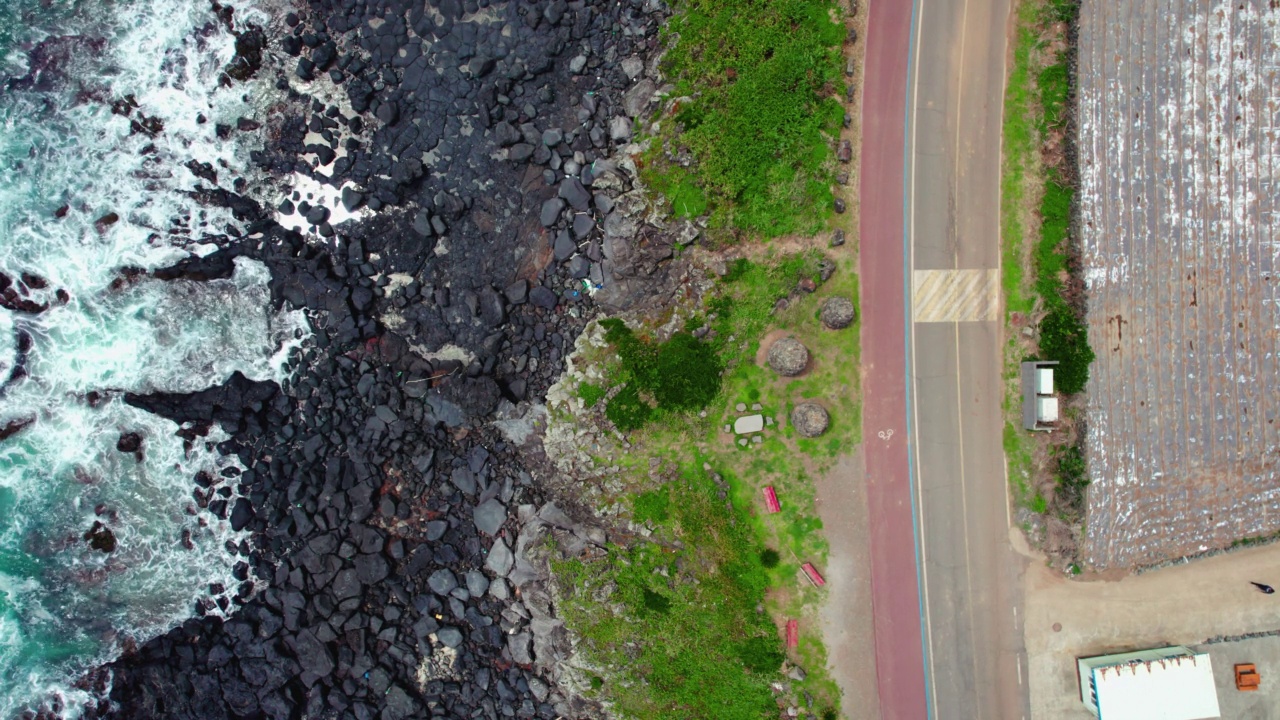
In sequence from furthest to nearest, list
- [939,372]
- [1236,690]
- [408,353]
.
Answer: [408,353] → [939,372] → [1236,690]

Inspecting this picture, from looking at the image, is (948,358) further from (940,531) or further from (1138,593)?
(1138,593)

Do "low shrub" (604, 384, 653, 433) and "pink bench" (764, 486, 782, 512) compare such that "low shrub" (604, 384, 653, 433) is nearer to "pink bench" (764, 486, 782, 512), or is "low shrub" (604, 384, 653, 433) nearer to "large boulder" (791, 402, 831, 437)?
"pink bench" (764, 486, 782, 512)

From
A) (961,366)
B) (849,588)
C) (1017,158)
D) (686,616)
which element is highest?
(1017,158)

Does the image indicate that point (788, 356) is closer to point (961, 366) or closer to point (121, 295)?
point (961, 366)

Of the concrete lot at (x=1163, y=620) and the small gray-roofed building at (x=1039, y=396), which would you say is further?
the concrete lot at (x=1163, y=620)

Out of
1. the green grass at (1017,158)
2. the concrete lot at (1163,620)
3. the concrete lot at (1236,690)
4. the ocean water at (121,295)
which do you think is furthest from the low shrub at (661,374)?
the concrete lot at (1236,690)

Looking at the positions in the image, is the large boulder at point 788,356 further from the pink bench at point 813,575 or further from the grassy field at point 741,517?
the pink bench at point 813,575

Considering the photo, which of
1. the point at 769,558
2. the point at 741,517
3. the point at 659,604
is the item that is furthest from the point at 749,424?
the point at 659,604

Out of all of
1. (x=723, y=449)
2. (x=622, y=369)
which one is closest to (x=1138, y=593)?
(x=723, y=449)
